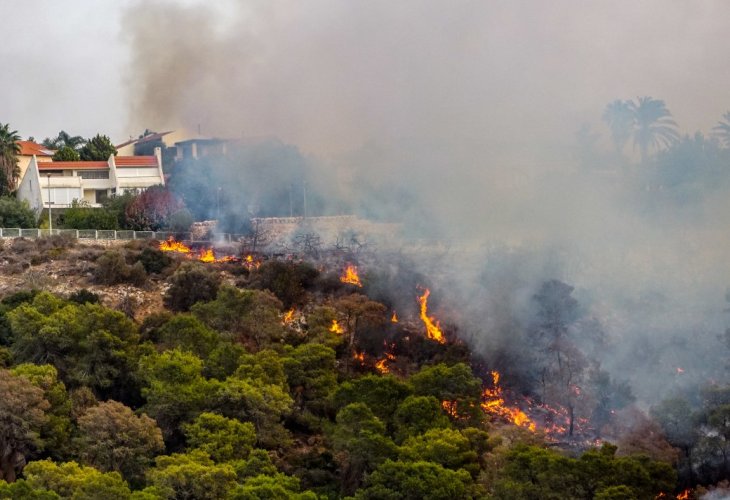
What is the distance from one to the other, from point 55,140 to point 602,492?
359 feet

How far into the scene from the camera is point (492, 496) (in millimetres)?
56875

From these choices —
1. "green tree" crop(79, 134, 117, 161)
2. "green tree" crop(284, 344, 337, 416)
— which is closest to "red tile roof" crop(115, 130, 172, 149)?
"green tree" crop(79, 134, 117, 161)

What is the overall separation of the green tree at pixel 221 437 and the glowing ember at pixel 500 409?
12591 mm

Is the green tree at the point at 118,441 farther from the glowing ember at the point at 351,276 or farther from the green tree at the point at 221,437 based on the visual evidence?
the glowing ember at the point at 351,276

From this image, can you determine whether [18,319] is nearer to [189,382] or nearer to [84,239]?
[189,382]

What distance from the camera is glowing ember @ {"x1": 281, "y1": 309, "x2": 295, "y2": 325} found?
82.4 meters

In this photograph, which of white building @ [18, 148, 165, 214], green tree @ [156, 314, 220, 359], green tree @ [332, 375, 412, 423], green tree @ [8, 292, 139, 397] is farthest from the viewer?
white building @ [18, 148, 165, 214]

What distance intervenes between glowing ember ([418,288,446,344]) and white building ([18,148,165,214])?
3068cm

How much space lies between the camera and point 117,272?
87375 mm

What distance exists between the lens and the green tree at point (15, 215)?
99062 millimetres

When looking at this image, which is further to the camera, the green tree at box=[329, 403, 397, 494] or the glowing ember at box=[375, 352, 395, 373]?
the glowing ember at box=[375, 352, 395, 373]

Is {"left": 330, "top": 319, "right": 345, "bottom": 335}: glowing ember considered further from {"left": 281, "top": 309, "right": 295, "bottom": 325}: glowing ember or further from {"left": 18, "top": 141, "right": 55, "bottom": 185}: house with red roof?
{"left": 18, "top": 141, "right": 55, "bottom": 185}: house with red roof

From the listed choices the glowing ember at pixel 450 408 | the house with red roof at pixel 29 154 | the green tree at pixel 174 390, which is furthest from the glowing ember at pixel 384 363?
the house with red roof at pixel 29 154

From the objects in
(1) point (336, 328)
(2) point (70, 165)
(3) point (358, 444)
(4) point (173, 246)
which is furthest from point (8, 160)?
(3) point (358, 444)
